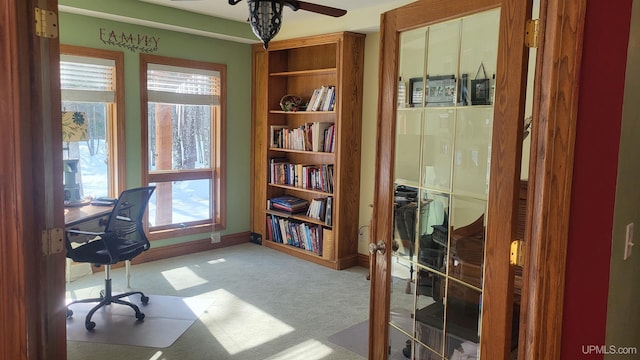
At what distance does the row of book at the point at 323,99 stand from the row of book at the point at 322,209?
97cm

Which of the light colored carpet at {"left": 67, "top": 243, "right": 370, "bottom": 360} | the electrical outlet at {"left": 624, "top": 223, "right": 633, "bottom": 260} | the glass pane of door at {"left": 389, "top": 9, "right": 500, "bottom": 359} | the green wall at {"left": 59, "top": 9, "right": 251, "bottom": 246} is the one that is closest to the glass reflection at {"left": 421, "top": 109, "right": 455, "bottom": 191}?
the glass pane of door at {"left": 389, "top": 9, "right": 500, "bottom": 359}

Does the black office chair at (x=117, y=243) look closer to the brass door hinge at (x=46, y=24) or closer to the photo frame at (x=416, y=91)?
the brass door hinge at (x=46, y=24)

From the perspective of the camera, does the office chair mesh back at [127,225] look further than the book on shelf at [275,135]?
No

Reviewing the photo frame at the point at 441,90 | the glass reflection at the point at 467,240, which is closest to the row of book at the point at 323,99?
the photo frame at the point at 441,90

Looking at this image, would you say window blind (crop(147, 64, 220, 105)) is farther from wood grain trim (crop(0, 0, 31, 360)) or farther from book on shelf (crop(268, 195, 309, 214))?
wood grain trim (crop(0, 0, 31, 360))

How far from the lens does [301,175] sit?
5.34 metres

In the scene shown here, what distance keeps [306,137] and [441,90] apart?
3.22 m

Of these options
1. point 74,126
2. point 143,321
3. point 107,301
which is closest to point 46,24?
point 143,321

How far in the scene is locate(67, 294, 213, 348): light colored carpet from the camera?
3.22m

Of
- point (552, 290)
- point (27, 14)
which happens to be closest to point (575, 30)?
point (552, 290)

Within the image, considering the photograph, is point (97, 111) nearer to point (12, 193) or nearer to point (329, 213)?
point (329, 213)

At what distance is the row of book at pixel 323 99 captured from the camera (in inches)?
194

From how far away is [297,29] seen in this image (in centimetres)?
516

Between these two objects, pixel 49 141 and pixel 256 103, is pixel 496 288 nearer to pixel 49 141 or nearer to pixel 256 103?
pixel 49 141
